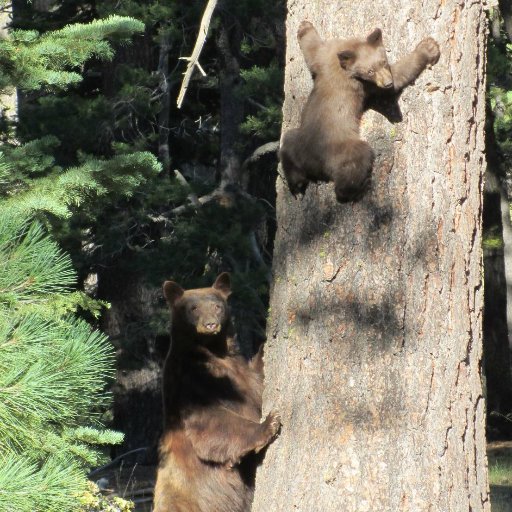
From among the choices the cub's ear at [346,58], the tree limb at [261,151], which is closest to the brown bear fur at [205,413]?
the cub's ear at [346,58]

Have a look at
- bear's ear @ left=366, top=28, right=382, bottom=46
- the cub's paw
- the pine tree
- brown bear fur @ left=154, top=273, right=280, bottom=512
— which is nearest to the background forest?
the pine tree

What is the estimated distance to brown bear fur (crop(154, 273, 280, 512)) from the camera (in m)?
5.95

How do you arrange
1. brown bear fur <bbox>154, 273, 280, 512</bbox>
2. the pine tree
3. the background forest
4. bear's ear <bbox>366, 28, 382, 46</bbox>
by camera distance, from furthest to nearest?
brown bear fur <bbox>154, 273, 280, 512</bbox>, bear's ear <bbox>366, 28, 382, 46</bbox>, the background forest, the pine tree

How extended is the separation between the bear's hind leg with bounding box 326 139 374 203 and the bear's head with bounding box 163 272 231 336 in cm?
250

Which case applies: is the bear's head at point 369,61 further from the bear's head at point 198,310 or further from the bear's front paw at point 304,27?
the bear's head at point 198,310

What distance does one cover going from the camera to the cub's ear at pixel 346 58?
420cm

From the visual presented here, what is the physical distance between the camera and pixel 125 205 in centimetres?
1345

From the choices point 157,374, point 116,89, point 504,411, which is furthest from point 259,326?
point 504,411

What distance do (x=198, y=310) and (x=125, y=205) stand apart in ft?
23.2

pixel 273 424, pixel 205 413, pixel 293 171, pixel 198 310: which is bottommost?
pixel 205 413

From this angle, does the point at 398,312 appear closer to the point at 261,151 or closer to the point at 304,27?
the point at 304,27

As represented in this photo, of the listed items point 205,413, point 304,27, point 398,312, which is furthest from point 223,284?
point 398,312

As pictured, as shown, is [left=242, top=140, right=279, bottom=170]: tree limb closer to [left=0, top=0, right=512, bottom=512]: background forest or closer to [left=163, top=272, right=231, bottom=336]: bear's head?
[left=0, top=0, right=512, bottom=512]: background forest

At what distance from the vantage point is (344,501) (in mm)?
3980
